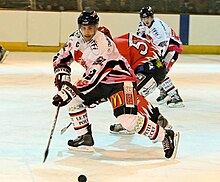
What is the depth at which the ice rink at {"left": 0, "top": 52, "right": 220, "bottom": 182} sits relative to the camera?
12.2 feet

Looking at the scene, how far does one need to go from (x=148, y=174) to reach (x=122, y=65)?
766 millimetres

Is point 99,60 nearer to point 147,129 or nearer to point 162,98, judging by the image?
point 147,129

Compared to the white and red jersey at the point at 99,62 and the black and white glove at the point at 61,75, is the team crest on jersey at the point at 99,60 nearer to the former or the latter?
the white and red jersey at the point at 99,62

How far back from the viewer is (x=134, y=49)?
4.82 meters

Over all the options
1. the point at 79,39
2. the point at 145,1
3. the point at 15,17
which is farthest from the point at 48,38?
the point at 79,39

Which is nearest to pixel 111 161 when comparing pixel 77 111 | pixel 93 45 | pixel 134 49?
pixel 77 111

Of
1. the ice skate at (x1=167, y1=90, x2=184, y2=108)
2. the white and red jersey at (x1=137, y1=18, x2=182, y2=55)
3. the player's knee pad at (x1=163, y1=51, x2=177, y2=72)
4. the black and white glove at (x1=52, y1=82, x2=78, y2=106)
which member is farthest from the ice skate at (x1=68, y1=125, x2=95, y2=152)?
the ice skate at (x1=167, y1=90, x2=184, y2=108)

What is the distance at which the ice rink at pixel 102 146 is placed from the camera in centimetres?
373

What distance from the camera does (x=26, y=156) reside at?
412 centimetres

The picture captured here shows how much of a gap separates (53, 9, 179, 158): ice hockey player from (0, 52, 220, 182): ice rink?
0.70 ft

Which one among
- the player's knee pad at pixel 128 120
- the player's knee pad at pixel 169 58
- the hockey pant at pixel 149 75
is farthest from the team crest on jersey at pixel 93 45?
the player's knee pad at pixel 169 58

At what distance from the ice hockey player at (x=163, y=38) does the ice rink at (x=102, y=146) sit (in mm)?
157

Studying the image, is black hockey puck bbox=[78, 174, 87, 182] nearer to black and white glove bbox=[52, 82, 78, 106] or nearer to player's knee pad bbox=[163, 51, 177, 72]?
black and white glove bbox=[52, 82, 78, 106]

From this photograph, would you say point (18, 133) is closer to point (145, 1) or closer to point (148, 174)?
point (148, 174)
